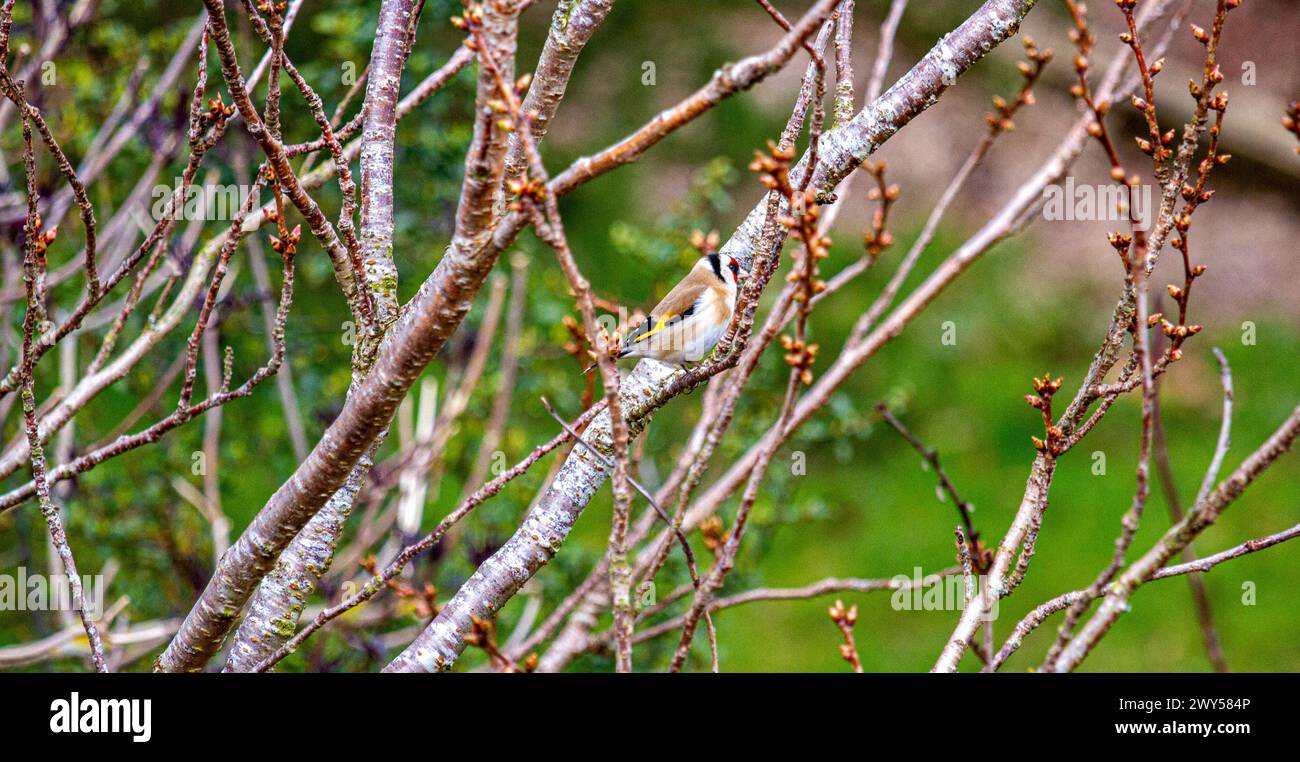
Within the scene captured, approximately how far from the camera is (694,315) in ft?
11.8

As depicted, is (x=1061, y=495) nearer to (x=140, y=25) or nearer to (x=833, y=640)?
(x=833, y=640)

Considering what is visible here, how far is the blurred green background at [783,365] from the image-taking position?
4.56 meters

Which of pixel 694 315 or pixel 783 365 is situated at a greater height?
pixel 783 365

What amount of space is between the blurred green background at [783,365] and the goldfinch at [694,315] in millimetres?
743

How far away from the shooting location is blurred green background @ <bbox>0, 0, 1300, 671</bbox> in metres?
4.56

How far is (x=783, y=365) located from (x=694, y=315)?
184 centimetres

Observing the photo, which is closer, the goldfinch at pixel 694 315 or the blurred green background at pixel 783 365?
the goldfinch at pixel 694 315

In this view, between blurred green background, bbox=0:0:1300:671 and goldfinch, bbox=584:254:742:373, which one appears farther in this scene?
blurred green background, bbox=0:0:1300:671

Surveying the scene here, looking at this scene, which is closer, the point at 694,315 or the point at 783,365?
the point at 694,315

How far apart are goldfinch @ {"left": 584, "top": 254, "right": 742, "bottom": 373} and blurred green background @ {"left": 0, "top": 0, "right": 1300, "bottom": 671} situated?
0.74 m

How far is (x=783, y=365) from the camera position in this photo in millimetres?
5363

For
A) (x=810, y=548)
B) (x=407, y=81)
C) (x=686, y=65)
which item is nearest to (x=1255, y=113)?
(x=686, y=65)

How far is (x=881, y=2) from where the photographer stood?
26.3ft
